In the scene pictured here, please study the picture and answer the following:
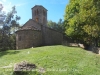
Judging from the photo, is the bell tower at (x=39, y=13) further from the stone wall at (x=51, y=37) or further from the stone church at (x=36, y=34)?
the stone wall at (x=51, y=37)

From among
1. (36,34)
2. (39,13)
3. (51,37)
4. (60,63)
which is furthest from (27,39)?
(60,63)

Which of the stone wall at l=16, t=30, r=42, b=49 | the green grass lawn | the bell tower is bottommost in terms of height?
the green grass lawn

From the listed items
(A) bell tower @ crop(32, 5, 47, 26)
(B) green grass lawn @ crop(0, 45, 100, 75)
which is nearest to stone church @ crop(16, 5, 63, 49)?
(A) bell tower @ crop(32, 5, 47, 26)

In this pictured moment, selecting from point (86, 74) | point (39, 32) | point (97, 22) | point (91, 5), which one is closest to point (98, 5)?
point (91, 5)

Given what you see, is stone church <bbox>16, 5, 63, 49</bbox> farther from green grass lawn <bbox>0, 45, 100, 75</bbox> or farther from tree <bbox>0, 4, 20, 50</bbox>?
green grass lawn <bbox>0, 45, 100, 75</bbox>

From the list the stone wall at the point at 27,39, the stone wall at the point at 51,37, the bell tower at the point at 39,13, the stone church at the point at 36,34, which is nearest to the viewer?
the stone wall at the point at 27,39

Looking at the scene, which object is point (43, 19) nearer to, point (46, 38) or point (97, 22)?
point (46, 38)

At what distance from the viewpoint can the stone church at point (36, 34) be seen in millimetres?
31344

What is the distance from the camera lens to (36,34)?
32.2m

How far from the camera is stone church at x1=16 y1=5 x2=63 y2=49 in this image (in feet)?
103

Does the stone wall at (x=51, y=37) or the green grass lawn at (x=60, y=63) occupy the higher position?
the stone wall at (x=51, y=37)

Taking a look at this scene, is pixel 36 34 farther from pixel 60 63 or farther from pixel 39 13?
pixel 60 63

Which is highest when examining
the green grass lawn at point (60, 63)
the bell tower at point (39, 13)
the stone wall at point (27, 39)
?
the bell tower at point (39, 13)

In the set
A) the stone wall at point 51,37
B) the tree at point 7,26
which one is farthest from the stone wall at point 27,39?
the tree at point 7,26
